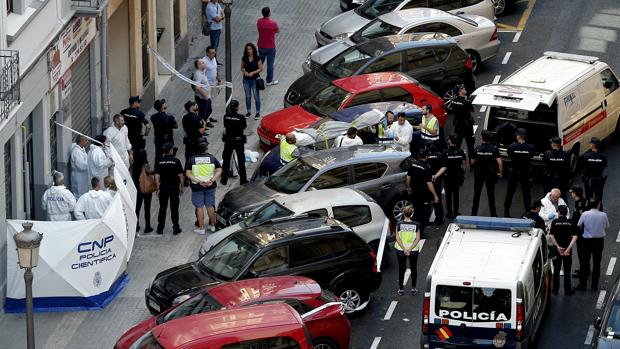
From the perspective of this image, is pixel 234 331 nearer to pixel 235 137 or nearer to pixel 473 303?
pixel 473 303

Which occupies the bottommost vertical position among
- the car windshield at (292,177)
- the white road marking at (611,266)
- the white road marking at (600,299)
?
the white road marking at (600,299)

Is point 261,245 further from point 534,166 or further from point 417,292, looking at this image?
point 534,166

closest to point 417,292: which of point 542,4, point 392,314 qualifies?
point 392,314

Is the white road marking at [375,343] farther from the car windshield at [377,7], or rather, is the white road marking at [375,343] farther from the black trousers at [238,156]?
the car windshield at [377,7]

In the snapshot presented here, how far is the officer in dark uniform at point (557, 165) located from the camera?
31.1 meters

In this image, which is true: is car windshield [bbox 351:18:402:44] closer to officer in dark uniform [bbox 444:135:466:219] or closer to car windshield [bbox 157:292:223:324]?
officer in dark uniform [bbox 444:135:466:219]

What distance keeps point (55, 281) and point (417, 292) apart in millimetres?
6181

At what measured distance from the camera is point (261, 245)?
27.0 meters

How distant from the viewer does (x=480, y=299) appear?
24625 millimetres

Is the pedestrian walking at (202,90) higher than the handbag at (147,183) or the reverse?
higher

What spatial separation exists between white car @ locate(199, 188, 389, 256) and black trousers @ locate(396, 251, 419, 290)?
966mm

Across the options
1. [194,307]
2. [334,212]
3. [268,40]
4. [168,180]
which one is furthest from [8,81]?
[268,40]

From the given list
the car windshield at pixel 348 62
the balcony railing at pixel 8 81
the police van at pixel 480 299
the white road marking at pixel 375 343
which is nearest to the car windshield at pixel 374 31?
the car windshield at pixel 348 62

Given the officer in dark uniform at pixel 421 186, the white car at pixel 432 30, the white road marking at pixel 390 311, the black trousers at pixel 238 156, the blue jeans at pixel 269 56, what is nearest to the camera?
the white road marking at pixel 390 311
